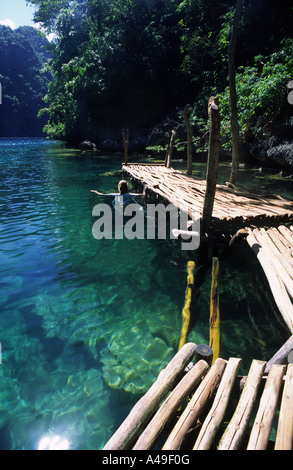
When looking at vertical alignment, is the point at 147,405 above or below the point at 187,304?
above

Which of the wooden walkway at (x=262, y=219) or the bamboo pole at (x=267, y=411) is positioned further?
the wooden walkway at (x=262, y=219)

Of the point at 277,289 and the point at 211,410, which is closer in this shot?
the point at 211,410

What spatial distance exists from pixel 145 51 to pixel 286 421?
32883mm

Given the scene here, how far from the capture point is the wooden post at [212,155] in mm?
4379

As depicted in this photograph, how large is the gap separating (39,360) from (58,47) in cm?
3754

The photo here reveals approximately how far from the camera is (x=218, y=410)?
198 centimetres

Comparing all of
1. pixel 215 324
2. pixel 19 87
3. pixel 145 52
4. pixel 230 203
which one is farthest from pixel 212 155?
pixel 19 87

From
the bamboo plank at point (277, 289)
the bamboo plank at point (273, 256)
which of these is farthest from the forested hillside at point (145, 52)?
the bamboo plank at point (277, 289)

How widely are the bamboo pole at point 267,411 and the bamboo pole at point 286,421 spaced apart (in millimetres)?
60

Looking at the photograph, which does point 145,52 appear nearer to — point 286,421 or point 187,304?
point 187,304

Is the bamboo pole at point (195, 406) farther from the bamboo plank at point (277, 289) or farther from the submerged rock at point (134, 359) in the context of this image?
the submerged rock at point (134, 359)

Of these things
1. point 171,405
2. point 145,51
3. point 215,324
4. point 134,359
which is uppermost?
point 145,51

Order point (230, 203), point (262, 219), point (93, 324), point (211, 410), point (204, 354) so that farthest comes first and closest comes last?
point (230, 203)
point (262, 219)
point (93, 324)
point (204, 354)
point (211, 410)

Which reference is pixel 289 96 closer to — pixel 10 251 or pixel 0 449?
pixel 10 251
